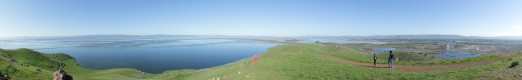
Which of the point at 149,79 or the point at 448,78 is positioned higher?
the point at 448,78

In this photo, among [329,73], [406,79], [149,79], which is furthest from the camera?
[149,79]

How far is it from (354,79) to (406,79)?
4455 mm

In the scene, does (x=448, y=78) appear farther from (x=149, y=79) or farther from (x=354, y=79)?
(x=149, y=79)

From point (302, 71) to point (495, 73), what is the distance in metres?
17.5

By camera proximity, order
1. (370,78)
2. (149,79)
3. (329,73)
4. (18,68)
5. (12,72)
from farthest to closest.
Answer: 1. (149,79)
2. (18,68)
3. (12,72)
4. (329,73)
5. (370,78)

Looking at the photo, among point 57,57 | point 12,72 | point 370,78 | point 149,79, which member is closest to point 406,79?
point 370,78

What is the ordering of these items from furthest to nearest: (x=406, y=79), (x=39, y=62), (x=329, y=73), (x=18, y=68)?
(x=39, y=62)
(x=18, y=68)
(x=329, y=73)
(x=406, y=79)

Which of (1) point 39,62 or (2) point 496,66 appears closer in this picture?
(2) point 496,66

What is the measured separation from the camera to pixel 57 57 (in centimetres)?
8269

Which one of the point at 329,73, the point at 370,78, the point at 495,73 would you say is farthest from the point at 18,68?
the point at 495,73

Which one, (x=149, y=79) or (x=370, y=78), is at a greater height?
(x=370, y=78)

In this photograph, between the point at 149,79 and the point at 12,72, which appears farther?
the point at 149,79

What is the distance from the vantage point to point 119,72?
215 feet

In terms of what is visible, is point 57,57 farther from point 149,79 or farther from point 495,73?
point 495,73
